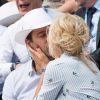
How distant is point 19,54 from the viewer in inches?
143

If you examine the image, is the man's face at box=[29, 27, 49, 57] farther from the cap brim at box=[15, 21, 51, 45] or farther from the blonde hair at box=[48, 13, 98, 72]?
the blonde hair at box=[48, 13, 98, 72]

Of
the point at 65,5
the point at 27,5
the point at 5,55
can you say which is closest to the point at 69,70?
the point at 5,55

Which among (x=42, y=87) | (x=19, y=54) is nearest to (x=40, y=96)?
(x=42, y=87)

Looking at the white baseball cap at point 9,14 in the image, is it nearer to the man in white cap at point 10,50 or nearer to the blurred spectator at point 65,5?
the man in white cap at point 10,50

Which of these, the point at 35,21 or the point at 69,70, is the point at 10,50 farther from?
the point at 69,70

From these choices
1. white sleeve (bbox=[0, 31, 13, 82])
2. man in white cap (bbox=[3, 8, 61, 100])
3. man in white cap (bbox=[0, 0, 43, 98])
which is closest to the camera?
man in white cap (bbox=[3, 8, 61, 100])

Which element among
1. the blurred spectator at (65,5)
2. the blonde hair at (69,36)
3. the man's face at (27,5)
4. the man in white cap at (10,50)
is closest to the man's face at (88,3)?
the blurred spectator at (65,5)

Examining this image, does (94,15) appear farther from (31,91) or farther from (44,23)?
(31,91)

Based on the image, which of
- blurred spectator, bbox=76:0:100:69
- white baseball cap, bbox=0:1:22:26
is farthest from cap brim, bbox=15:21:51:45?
white baseball cap, bbox=0:1:22:26

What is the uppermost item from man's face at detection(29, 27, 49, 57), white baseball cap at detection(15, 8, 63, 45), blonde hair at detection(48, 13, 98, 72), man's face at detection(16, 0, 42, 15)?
blonde hair at detection(48, 13, 98, 72)

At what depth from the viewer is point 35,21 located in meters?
3.08

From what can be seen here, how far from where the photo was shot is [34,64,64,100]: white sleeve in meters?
2.32

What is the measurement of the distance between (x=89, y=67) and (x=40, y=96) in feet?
1.06

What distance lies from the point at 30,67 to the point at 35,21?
342mm
